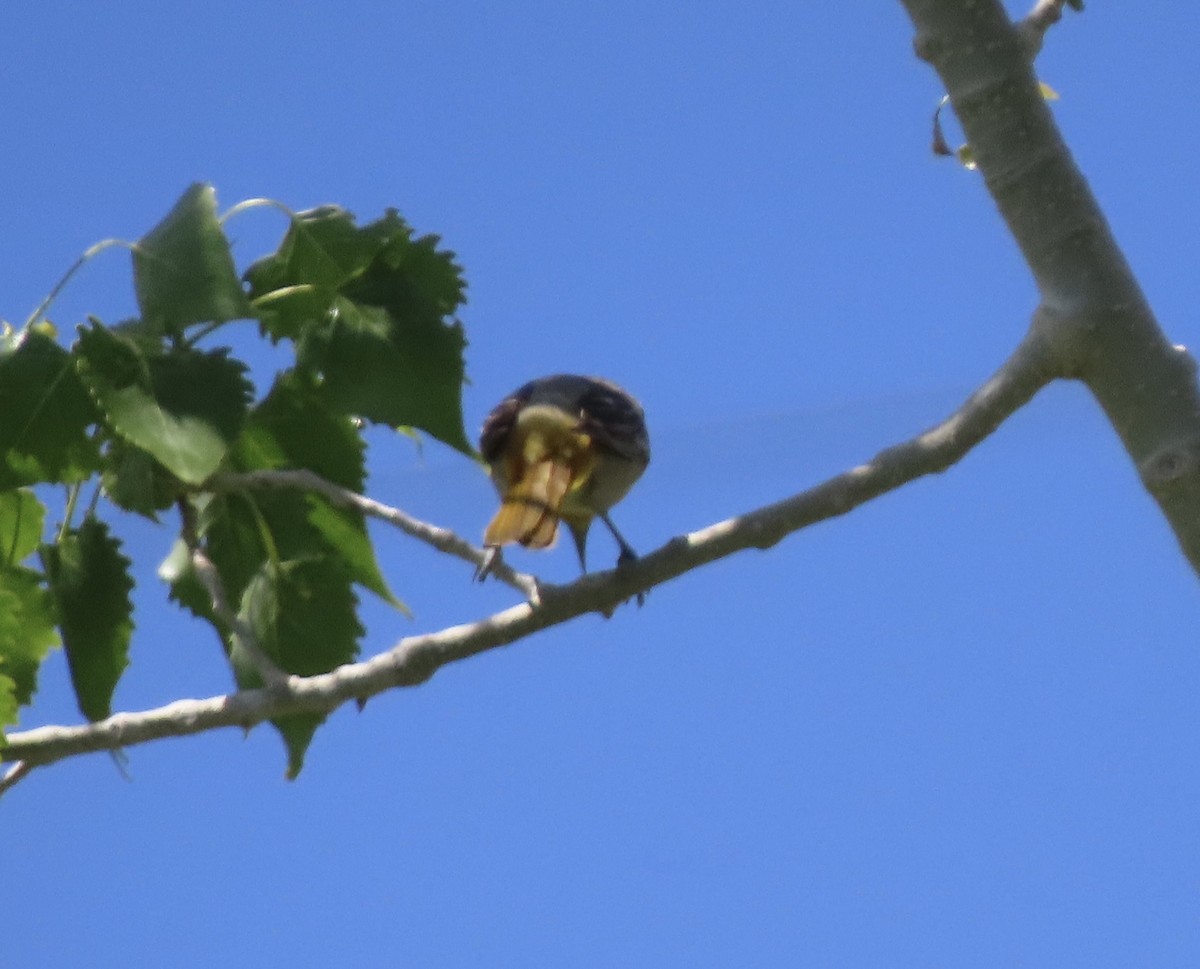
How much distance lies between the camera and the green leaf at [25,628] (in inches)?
78.2

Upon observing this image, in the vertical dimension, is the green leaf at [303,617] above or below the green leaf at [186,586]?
below

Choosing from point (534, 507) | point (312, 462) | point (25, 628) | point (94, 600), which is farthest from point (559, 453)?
point (25, 628)

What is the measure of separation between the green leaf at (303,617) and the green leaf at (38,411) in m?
0.34

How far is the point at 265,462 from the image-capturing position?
82.4 inches

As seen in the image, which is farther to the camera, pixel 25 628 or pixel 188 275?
pixel 25 628

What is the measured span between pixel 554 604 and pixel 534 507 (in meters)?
0.67

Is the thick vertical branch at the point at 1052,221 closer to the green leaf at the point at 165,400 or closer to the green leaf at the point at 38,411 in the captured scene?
the green leaf at the point at 165,400

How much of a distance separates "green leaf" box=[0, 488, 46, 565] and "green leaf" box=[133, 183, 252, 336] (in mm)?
372

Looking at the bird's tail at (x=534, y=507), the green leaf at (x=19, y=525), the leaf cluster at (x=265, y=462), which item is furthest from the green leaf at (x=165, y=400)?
the bird's tail at (x=534, y=507)

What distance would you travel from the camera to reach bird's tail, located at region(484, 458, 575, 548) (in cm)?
236

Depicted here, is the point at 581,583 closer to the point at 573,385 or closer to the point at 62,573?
the point at 62,573

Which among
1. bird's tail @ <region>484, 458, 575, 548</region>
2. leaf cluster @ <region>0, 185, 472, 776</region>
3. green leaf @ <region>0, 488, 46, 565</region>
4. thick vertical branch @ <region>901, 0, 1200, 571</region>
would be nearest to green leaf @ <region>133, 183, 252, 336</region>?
leaf cluster @ <region>0, 185, 472, 776</region>

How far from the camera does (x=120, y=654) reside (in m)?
2.09

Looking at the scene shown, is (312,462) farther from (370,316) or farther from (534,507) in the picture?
(534,507)
